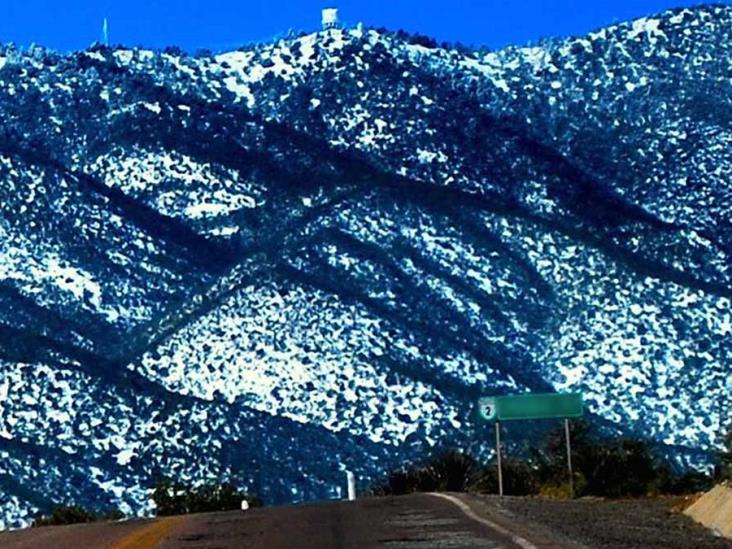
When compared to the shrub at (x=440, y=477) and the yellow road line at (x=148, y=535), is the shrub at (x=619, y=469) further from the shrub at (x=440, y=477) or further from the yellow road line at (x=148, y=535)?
the yellow road line at (x=148, y=535)

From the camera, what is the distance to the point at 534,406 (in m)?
28.9

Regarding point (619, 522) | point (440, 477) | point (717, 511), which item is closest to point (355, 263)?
point (440, 477)

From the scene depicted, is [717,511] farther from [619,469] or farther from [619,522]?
[619,469]

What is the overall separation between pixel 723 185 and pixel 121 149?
24.3m

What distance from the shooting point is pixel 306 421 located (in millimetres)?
60969

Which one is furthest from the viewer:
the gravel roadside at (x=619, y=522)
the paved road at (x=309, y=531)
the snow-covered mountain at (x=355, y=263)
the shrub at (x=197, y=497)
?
the snow-covered mountain at (x=355, y=263)

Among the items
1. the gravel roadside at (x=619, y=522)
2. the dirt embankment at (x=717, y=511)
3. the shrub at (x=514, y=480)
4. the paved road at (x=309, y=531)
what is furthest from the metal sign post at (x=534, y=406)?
the dirt embankment at (x=717, y=511)

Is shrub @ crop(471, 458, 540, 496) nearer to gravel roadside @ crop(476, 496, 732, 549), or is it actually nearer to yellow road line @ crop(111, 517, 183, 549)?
gravel roadside @ crop(476, 496, 732, 549)

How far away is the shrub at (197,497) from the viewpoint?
5025cm

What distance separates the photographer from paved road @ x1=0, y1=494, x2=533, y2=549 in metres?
15.6

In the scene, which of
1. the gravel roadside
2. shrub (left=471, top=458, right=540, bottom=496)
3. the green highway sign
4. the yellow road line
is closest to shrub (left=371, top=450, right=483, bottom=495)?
shrub (left=471, top=458, right=540, bottom=496)

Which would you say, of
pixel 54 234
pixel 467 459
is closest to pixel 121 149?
pixel 54 234

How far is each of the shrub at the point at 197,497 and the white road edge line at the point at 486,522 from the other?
999 inches

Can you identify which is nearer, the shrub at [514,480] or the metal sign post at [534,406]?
the metal sign post at [534,406]
